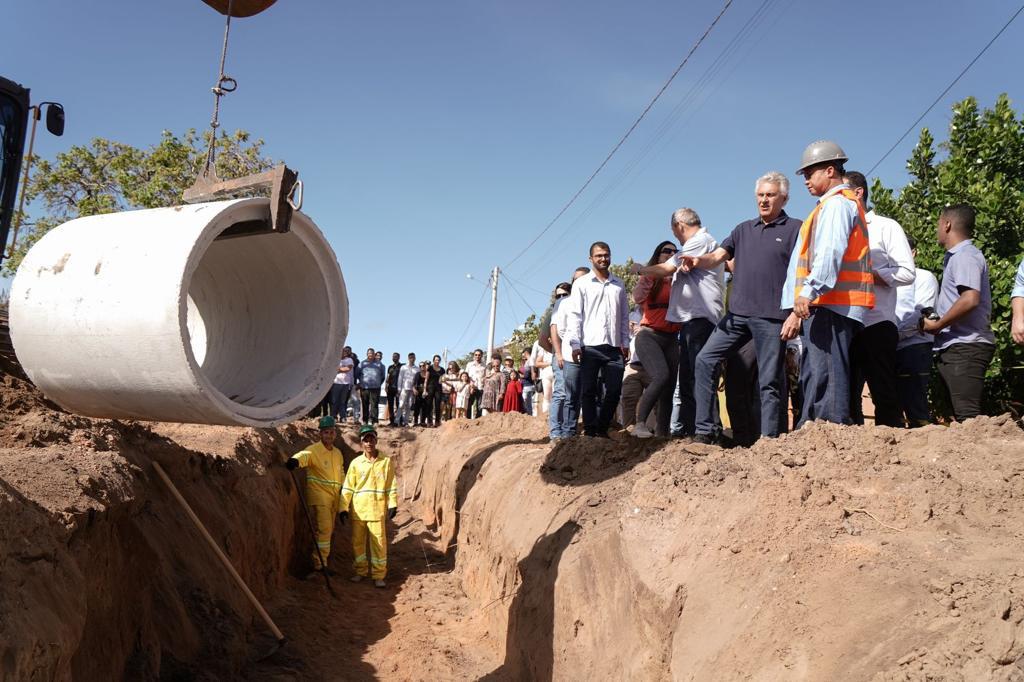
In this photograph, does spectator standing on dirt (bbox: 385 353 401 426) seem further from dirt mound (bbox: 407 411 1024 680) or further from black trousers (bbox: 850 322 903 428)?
black trousers (bbox: 850 322 903 428)

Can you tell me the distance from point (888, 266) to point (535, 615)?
127 inches

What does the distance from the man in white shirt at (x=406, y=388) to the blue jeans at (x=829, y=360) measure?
1394cm

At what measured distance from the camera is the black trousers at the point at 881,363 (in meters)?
5.02

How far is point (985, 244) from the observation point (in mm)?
8438

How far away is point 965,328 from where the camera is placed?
5.03 metres

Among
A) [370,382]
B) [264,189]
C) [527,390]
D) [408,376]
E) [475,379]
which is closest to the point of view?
[264,189]

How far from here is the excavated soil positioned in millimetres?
2947

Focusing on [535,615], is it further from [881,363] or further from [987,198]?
[987,198]

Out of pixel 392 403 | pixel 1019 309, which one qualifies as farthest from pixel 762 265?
pixel 392 403

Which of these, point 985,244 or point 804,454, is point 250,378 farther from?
point 985,244

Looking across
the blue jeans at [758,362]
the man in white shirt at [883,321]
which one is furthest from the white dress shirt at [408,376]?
the man in white shirt at [883,321]

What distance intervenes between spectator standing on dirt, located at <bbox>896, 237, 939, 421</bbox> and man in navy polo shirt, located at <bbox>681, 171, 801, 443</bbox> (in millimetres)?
849

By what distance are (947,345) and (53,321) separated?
510cm

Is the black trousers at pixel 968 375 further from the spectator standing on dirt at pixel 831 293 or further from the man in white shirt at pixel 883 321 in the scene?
the spectator standing on dirt at pixel 831 293
